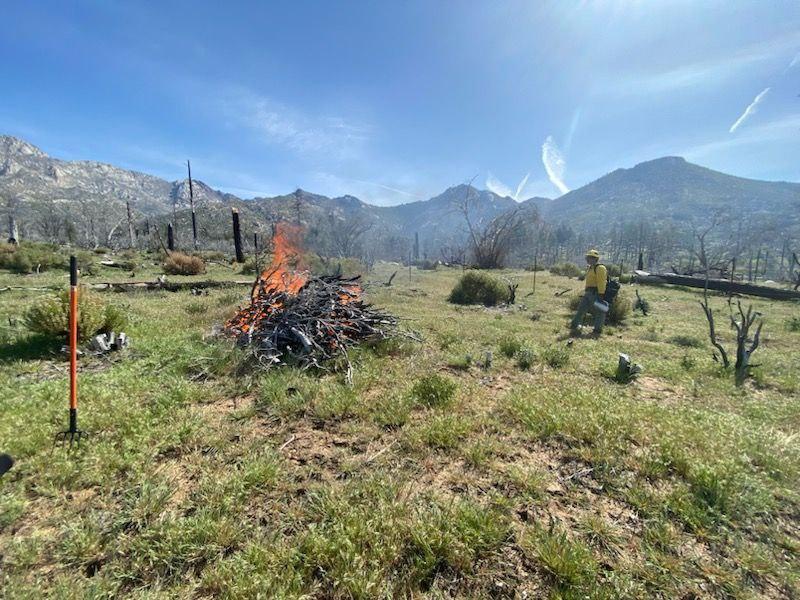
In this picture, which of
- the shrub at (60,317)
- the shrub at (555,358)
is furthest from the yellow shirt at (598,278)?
the shrub at (60,317)

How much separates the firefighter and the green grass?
14.2 ft

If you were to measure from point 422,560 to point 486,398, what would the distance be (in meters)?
2.95

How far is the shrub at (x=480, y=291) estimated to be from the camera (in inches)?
645

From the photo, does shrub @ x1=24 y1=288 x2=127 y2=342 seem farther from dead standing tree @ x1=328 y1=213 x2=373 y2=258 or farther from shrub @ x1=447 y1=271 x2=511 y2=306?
dead standing tree @ x1=328 y1=213 x2=373 y2=258

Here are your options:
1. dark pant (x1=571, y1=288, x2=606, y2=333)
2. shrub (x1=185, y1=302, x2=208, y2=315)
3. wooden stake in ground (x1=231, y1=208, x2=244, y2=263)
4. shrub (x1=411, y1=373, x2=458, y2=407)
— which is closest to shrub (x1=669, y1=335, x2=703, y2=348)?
dark pant (x1=571, y1=288, x2=606, y2=333)

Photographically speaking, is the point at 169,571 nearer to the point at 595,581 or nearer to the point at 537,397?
the point at 595,581

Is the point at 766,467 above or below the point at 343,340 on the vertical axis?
below

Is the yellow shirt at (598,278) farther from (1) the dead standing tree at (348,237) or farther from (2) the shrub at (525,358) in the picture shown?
(1) the dead standing tree at (348,237)

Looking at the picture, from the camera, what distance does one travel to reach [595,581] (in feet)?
7.23

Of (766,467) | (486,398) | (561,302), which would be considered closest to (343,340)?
(486,398)

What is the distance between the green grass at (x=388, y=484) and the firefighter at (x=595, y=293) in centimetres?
433

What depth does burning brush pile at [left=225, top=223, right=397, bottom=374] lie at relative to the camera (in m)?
6.13

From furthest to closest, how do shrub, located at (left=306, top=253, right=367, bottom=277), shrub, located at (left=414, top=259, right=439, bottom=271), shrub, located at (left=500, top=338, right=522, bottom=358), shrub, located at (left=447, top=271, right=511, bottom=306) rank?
shrub, located at (left=414, top=259, right=439, bottom=271) < shrub, located at (left=306, top=253, right=367, bottom=277) < shrub, located at (left=447, top=271, right=511, bottom=306) < shrub, located at (left=500, top=338, right=522, bottom=358)

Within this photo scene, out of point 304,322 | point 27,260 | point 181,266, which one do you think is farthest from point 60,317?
point 27,260
